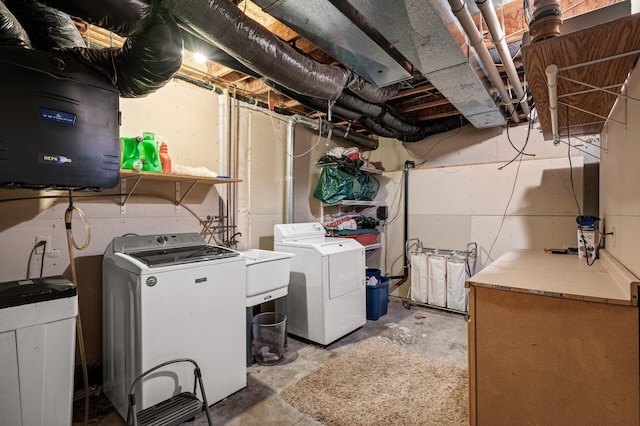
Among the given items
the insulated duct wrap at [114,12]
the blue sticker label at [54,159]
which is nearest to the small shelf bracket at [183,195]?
the blue sticker label at [54,159]

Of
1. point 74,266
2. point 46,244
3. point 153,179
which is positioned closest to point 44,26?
point 153,179

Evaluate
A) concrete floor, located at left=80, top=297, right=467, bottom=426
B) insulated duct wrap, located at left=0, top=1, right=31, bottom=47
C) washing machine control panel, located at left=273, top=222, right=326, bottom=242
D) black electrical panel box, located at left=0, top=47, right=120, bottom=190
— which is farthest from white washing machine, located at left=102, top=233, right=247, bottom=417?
insulated duct wrap, located at left=0, top=1, right=31, bottom=47

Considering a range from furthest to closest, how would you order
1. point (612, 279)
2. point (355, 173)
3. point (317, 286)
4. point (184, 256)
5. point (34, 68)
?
1. point (355, 173)
2. point (317, 286)
3. point (184, 256)
4. point (612, 279)
5. point (34, 68)

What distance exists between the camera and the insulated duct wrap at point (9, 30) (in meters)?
1.39

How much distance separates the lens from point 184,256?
2.07 m

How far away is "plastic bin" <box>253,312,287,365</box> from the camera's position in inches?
102

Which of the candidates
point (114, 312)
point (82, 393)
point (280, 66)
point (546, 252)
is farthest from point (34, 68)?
point (546, 252)

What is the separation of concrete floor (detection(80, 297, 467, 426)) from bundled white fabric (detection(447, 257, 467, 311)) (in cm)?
14

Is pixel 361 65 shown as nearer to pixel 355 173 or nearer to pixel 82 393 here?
pixel 355 173

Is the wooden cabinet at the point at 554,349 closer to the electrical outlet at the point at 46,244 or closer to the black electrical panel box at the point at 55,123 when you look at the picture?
the black electrical panel box at the point at 55,123

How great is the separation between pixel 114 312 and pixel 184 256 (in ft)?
1.78

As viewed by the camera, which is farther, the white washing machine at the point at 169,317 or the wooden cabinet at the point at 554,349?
the white washing machine at the point at 169,317

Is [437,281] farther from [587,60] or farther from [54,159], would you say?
[54,159]

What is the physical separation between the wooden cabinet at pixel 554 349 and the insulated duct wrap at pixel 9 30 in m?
2.49
